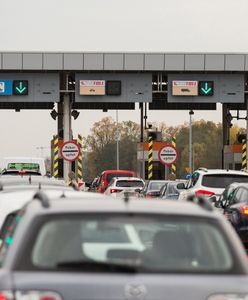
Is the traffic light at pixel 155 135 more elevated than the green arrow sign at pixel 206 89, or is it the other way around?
the green arrow sign at pixel 206 89

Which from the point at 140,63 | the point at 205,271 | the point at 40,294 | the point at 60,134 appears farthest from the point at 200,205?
the point at 60,134

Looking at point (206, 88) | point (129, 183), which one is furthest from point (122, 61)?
A: point (129, 183)

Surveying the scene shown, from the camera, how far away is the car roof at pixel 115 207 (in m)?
6.37

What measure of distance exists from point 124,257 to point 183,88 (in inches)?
1618

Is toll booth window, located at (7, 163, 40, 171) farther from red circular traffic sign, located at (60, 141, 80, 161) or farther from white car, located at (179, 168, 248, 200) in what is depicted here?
white car, located at (179, 168, 248, 200)

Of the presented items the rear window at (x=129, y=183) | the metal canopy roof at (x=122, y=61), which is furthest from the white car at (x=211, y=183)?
the metal canopy roof at (x=122, y=61)

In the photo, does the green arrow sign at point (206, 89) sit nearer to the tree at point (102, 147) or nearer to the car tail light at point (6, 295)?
the car tail light at point (6, 295)

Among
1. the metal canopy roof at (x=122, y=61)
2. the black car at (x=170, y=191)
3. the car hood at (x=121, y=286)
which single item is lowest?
the black car at (x=170, y=191)

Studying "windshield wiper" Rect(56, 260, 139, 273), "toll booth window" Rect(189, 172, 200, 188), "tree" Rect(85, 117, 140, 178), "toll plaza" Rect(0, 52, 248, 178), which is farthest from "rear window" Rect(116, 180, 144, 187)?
"tree" Rect(85, 117, 140, 178)

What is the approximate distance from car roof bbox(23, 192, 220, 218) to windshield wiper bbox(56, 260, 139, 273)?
1.11 feet

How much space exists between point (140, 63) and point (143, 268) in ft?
132

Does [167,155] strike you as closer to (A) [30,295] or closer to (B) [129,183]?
(B) [129,183]

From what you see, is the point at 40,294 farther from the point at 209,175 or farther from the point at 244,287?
the point at 209,175

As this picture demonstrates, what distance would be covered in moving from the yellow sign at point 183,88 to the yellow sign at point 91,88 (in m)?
3.08
